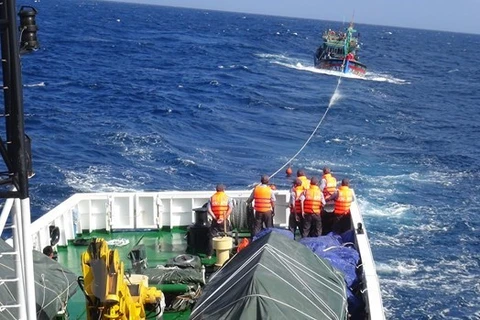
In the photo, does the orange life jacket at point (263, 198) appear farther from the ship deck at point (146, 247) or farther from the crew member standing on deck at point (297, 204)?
the ship deck at point (146, 247)

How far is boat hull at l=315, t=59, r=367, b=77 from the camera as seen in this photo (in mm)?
65625

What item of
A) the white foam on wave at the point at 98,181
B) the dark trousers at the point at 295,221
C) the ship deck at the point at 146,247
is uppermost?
the dark trousers at the point at 295,221

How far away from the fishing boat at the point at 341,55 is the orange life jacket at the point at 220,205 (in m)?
54.9

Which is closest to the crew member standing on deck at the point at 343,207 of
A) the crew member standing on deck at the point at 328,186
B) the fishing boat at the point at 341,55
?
the crew member standing on deck at the point at 328,186

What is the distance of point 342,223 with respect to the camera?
42.6 feet

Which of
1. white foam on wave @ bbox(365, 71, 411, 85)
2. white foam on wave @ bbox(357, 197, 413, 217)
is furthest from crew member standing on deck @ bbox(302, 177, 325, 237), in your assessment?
white foam on wave @ bbox(365, 71, 411, 85)

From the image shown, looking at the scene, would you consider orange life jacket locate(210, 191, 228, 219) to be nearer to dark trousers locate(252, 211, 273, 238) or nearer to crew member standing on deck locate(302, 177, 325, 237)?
dark trousers locate(252, 211, 273, 238)

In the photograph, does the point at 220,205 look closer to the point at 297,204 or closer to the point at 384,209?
the point at 297,204

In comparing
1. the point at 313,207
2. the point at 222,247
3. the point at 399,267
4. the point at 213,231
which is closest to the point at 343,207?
the point at 313,207

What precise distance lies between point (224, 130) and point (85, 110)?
28.3 ft

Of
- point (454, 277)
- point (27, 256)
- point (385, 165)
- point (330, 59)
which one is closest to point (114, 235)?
point (27, 256)

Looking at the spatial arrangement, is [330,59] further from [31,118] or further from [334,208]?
[334,208]

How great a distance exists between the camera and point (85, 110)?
39.1 m

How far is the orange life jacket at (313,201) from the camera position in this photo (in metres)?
12.5
